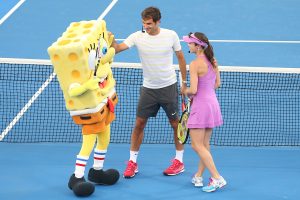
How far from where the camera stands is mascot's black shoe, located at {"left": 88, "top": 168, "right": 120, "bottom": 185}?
879 cm

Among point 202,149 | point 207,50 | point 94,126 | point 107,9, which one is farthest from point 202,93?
point 107,9

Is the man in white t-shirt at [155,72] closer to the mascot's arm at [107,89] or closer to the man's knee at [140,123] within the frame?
the man's knee at [140,123]

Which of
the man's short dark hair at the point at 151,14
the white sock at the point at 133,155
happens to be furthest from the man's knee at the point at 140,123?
the man's short dark hair at the point at 151,14

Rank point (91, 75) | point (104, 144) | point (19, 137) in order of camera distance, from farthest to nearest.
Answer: point (19, 137) < point (104, 144) < point (91, 75)

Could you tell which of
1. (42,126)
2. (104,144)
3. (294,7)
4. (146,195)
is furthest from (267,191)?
(294,7)

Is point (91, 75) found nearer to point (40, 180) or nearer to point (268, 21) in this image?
point (40, 180)

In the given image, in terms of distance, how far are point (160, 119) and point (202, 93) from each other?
2598 millimetres

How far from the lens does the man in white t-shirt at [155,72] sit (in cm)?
875

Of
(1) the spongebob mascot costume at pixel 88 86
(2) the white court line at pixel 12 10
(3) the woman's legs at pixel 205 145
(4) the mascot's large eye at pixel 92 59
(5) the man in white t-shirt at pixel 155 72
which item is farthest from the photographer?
(2) the white court line at pixel 12 10

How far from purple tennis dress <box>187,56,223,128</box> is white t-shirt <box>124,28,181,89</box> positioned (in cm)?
58

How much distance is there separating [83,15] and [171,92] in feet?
23.0

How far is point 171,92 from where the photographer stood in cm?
897

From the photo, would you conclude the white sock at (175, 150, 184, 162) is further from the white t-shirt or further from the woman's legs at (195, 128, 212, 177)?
the white t-shirt

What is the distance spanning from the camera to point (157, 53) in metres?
8.76
